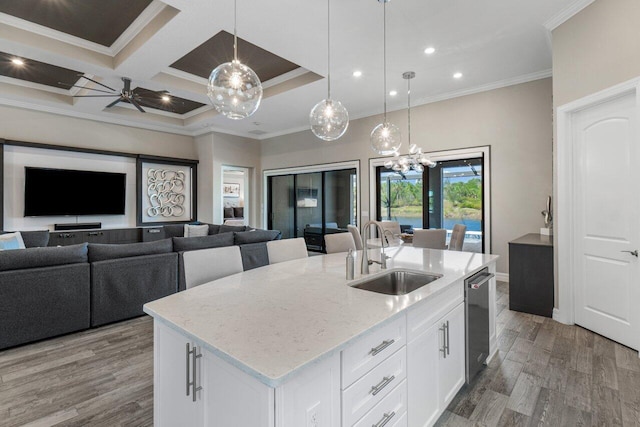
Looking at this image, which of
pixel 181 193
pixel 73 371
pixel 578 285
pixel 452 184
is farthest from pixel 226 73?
pixel 181 193

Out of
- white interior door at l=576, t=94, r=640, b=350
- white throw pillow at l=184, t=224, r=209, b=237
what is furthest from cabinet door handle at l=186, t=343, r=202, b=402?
white throw pillow at l=184, t=224, r=209, b=237

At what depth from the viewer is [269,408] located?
0.93 meters

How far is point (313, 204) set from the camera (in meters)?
8.21

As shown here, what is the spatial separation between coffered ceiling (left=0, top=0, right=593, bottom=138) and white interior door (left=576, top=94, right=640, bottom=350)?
1255 millimetres

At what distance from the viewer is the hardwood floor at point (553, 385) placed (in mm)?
1939

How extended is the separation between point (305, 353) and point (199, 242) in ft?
11.0

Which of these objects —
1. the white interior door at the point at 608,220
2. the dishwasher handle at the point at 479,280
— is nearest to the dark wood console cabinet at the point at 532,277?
the white interior door at the point at 608,220

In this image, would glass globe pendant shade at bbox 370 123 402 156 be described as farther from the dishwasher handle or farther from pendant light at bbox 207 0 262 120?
the dishwasher handle

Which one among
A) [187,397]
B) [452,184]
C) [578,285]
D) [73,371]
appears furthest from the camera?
[452,184]

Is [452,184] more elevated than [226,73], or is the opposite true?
[226,73]

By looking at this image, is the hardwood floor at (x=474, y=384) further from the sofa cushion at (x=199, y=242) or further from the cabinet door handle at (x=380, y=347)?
the sofa cushion at (x=199, y=242)

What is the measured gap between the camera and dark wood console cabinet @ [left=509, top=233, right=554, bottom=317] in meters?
3.56

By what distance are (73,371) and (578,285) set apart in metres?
4.80

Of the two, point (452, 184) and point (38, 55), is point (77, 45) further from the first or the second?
point (452, 184)
